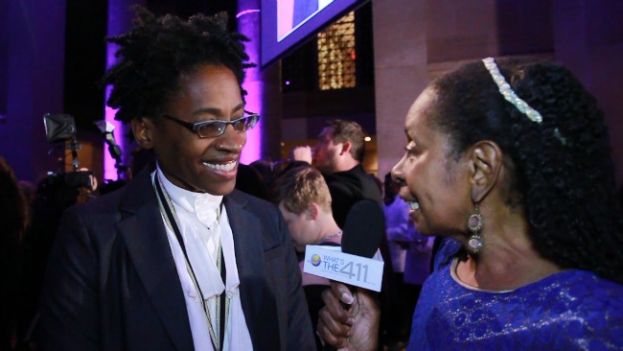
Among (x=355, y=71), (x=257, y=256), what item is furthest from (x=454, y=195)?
(x=355, y=71)

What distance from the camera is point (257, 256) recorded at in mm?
1804

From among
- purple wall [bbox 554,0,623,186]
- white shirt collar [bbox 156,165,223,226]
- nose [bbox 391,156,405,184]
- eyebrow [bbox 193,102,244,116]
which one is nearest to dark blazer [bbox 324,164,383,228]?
white shirt collar [bbox 156,165,223,226]

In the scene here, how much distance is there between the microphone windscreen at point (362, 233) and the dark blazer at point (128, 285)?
437mm

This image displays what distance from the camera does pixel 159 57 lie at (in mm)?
1768

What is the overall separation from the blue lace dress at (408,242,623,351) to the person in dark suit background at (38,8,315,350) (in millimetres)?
702

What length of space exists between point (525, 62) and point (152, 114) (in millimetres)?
1227

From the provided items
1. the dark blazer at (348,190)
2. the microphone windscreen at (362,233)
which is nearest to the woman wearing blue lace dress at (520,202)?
the microphone windscreen at (362,233)

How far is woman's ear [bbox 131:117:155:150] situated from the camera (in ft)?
5.94

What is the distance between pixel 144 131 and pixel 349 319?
985 millimetres

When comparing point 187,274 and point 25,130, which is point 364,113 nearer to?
point 25,130

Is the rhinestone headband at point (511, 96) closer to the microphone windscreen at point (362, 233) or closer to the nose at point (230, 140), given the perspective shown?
the microphone windscreen at point (362, 233)

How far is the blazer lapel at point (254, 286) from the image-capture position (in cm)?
172

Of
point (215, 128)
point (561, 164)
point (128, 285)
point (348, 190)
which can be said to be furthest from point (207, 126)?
point (348, 190)

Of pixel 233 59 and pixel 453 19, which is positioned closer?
pixel 233 59
